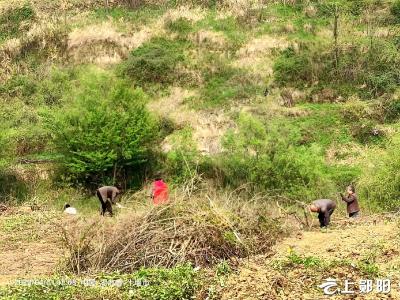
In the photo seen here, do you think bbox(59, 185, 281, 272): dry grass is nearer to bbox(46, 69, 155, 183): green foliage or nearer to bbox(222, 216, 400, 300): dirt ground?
bbox(222, 216, 400, 300): dirt ground

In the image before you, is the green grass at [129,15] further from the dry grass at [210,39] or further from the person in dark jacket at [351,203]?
the person in dark jacket at [351,203]

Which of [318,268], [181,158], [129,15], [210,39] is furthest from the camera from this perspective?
[129,15]

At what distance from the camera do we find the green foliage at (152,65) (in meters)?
24.2

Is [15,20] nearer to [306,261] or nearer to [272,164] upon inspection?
[272,164]

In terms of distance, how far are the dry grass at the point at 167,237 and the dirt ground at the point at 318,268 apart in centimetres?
48

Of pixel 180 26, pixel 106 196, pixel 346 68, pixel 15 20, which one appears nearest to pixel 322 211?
pixel 106 196

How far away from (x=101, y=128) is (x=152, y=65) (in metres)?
7.67

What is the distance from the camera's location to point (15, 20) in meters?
29.3

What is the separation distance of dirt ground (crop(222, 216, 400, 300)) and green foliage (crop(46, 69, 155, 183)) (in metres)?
10.6

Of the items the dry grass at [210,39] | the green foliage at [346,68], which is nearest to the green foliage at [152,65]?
the dry grass at [210,39]

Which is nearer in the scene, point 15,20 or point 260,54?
point 260,54

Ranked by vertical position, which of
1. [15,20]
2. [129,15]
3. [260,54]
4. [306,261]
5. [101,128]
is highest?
[306,261]

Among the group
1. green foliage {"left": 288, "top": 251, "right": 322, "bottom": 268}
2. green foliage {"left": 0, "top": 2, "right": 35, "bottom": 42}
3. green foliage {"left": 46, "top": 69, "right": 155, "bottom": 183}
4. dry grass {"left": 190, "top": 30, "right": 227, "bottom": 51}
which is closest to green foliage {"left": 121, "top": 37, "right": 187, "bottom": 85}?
dry grass {"left": 190, "top": 30, "right": 227, "bottom": 51}

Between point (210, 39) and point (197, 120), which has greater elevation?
point (210, 39)
